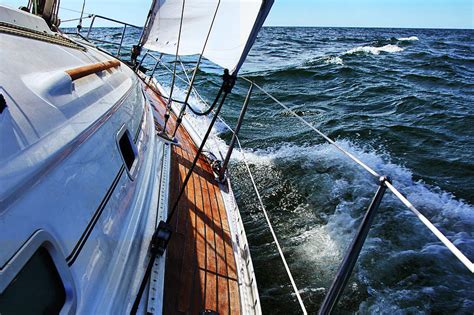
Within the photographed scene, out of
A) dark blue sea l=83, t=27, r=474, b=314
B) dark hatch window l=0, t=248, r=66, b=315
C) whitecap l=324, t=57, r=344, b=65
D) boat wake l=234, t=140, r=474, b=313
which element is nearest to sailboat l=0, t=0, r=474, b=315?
dark hatch window l=0, t=248, r=66, b=315

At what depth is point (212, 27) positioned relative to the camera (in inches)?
98.0

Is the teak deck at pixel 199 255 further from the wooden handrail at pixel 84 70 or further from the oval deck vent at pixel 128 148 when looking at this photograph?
the wooden handrail at pixel 84 70

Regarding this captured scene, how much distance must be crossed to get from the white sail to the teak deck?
1.06 metres

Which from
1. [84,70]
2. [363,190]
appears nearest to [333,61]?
[363,190]

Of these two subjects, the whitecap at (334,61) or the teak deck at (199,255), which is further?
the whitecap at (334,61)

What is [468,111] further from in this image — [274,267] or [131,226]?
[131,226]

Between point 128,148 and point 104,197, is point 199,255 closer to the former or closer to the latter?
point 128,148

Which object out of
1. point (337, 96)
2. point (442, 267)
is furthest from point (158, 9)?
point (337, 96)

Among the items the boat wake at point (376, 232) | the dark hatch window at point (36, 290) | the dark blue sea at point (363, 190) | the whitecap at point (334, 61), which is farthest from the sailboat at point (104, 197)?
the whitecap at point (334, 61)

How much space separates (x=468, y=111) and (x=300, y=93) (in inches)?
151

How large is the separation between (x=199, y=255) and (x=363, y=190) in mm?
2929

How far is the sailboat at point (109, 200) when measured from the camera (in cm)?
101

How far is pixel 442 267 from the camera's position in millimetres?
3400

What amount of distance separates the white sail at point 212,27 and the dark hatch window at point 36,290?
1.36m
